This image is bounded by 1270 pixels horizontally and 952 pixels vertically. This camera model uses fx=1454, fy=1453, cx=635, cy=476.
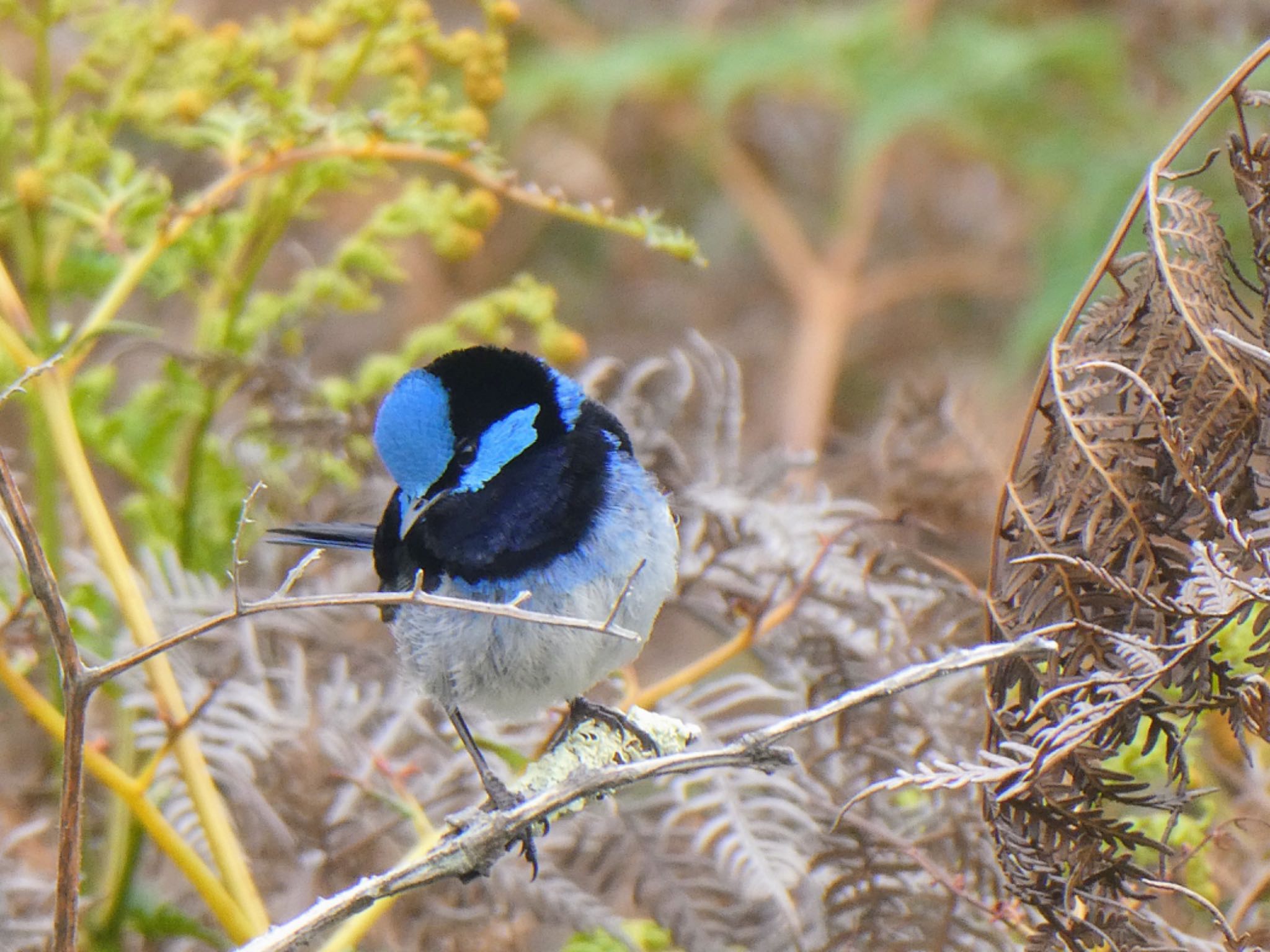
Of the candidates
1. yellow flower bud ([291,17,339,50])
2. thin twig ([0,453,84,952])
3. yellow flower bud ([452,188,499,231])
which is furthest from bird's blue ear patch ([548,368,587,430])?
thin twig ([0,453,84,952])

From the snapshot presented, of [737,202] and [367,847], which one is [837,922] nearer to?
[367,847]

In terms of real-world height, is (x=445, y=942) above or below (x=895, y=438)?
below

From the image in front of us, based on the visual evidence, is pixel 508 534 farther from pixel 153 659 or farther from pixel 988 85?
pixel 988 85

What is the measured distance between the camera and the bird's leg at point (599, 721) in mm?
2104

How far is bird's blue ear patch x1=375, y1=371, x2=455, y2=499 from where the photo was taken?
89.0 inches

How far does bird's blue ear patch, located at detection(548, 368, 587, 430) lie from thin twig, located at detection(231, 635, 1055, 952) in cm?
104

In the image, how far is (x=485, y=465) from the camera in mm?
2393

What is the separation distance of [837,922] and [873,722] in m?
0.32

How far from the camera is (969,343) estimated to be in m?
6.19

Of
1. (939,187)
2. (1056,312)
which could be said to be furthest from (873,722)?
(939,187)

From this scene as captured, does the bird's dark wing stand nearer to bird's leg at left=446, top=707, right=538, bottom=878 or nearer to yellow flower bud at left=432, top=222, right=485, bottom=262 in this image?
bird's leg at left=446, top=707, right=538, bottom=878

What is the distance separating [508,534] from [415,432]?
0.72ft

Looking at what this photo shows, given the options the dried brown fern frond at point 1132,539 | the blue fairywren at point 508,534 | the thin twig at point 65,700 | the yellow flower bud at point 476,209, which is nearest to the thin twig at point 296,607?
the thin twig at point 65,700

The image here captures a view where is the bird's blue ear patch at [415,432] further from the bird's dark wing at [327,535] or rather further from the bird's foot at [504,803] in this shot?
the bird's foot at [504,803]
